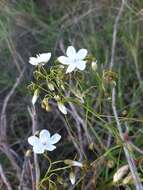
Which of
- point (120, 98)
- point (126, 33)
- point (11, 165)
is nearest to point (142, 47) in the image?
point (126, 33)

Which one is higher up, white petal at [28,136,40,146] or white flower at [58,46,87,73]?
white flower at [58,46,87,73]

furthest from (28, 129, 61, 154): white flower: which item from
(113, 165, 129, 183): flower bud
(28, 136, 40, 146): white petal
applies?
(113, 165, 129, 183): flower bud

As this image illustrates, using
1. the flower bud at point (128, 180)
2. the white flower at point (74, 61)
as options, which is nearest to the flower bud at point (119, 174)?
the flower bud at point (128, 180)

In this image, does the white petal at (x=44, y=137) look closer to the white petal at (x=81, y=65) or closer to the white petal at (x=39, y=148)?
the white petal at (x=39, y=148)

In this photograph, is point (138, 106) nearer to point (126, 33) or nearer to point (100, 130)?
point (100, 130)

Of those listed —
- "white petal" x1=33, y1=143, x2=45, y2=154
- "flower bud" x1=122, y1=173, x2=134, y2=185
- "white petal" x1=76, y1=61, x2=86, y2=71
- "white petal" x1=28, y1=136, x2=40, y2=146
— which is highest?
"white petal" x1=76, y1=61, x2=86, y2=71

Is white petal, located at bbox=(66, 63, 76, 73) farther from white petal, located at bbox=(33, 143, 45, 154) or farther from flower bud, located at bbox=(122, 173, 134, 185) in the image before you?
flower bud, located at bbox=(122, 173, 134, 185)

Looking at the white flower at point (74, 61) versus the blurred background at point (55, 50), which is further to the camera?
the blurred background at point (55, 50)

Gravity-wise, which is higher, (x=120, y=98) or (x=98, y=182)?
(x=120, y=98)

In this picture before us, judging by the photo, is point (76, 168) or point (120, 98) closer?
point (76, 168)
